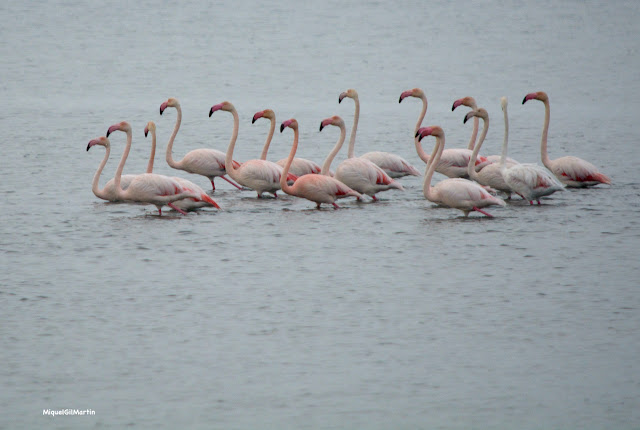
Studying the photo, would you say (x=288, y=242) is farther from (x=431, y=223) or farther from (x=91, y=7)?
(x=91, y=7)

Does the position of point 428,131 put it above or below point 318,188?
above

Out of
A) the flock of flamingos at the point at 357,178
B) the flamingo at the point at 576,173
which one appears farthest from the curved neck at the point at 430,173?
the flamingo at the point at 576,173

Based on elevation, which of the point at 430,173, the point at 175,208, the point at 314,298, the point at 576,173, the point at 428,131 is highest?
the point at 428,131

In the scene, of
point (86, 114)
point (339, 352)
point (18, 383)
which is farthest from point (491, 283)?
point (86, 114)

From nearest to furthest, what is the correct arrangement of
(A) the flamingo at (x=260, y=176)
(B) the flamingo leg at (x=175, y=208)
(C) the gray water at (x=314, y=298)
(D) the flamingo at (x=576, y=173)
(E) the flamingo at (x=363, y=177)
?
1. (C) the gray water at (x=314, y=298)
2. (B) the flamingo leg at (x=175, y=208)
3. (E) the flamingo at (x=363, y=177)
4. (A) the flamingo at (x=260, y=176)
5. (D) the flamingo at (x=576, y=173)

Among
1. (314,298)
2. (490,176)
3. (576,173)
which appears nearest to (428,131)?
(490,176)

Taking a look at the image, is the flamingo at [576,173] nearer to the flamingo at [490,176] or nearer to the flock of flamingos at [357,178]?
the flock of flamingos at [357,178]

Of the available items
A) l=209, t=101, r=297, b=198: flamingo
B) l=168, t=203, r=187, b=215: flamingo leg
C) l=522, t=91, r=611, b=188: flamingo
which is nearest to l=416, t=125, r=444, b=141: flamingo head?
l=522, t=91, r=611, b=188: flamingo

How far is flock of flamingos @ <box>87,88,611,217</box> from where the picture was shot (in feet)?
34.9

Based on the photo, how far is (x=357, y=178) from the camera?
11.4m

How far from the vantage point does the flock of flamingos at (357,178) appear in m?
10.6

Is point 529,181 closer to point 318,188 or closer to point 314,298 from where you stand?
point 318,188

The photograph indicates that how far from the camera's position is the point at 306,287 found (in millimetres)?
8172

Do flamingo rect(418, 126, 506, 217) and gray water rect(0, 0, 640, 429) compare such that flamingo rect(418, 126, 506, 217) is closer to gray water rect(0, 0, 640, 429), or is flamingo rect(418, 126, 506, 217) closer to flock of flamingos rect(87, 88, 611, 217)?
flock of flamingos rect(87, 88, 611, 217)
